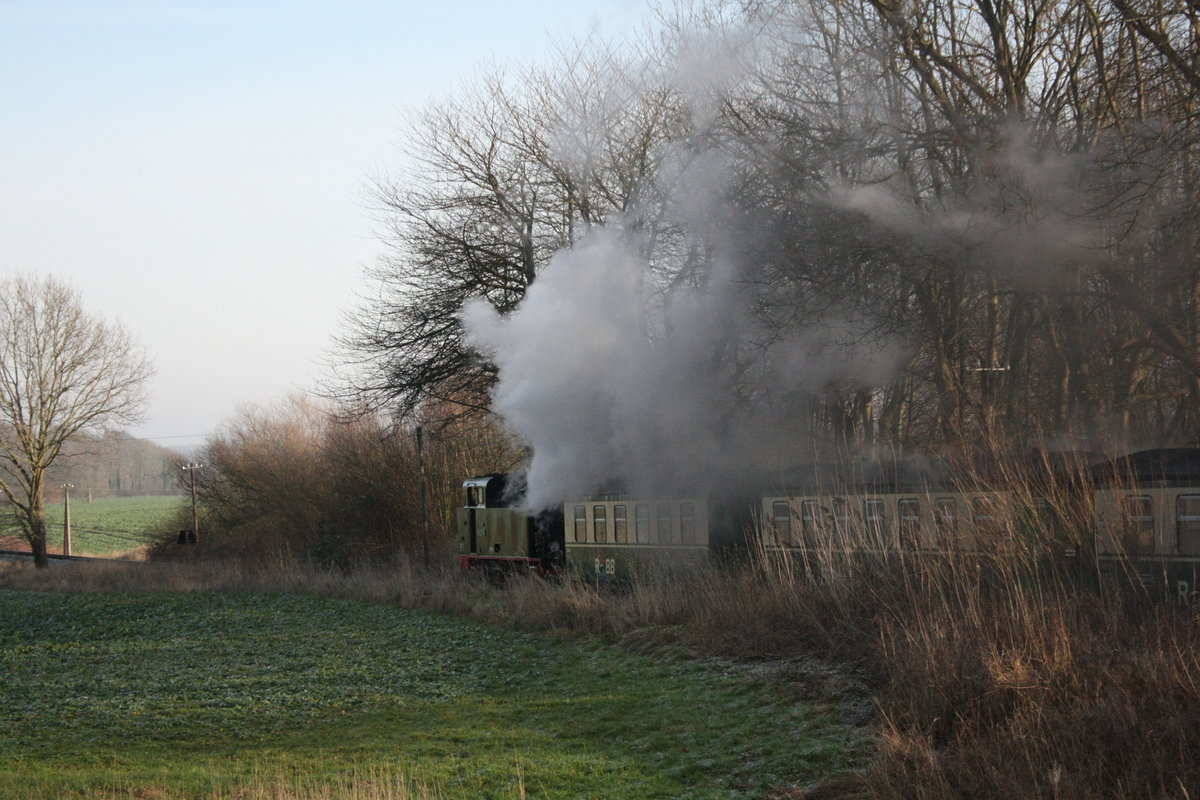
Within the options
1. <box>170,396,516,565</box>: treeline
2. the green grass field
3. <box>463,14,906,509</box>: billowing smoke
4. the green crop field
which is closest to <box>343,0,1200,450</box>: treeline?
<box>463,14,906,509</box>: billowing smoke

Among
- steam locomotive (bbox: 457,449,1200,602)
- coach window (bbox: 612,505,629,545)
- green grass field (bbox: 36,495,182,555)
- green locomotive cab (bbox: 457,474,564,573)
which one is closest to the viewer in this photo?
steam locomotive (bbox: 457,449,1200,602)

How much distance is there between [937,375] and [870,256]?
3095 millimetres

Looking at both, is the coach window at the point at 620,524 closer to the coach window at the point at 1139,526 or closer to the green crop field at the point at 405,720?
the green crop field at the point at 405,720

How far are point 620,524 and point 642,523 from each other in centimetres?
68

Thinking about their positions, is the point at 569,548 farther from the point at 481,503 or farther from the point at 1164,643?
the point at 1164,643

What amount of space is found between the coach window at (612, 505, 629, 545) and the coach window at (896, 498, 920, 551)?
255 inches

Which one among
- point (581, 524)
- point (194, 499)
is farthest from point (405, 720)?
point (194, 499)

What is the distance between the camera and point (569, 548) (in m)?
20.5

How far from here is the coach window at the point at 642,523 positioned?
59.4 ft

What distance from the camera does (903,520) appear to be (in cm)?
1243

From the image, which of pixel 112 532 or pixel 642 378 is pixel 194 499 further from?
pixel 642 378

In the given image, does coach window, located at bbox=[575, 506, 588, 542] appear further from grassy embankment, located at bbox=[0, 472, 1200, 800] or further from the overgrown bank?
the overgrown bank

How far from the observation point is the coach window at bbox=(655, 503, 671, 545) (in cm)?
1762

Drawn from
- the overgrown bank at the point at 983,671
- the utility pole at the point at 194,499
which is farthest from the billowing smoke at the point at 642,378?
the utility pole at the point at 194,499
